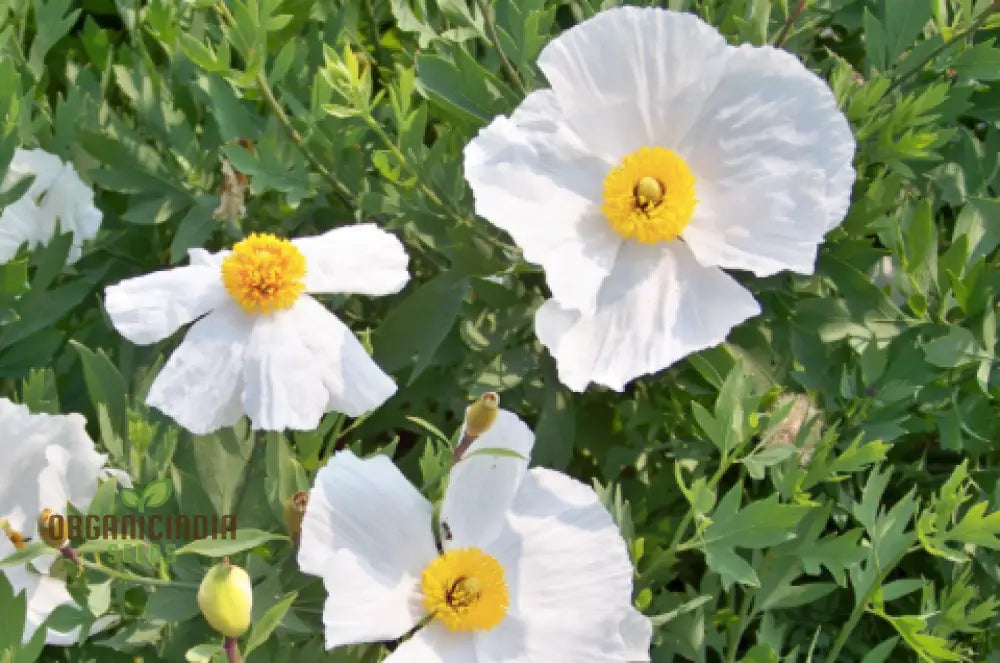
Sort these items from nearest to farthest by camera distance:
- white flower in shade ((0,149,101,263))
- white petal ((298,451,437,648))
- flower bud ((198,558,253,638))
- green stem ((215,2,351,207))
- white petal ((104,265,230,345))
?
flower bud ((198,558,253,638)), white petal ((298,451,437,648)), white petal ((104,265,230,345)), green stem ((215,2,351,207)), white flower in shade ((0,149,101,263))

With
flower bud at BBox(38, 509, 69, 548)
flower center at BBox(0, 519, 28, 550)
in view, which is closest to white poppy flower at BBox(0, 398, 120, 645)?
flower center at BBox(0, 519, 28, 550)

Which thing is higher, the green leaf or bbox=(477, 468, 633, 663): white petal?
the green leaf

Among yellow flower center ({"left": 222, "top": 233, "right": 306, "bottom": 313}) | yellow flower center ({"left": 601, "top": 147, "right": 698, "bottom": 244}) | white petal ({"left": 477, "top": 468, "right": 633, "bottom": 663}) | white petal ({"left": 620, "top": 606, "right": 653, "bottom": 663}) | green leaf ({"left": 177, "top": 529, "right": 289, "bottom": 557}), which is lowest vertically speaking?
white petal ({"left": 620, "top": 606, "right": 653, "bottom": 663})

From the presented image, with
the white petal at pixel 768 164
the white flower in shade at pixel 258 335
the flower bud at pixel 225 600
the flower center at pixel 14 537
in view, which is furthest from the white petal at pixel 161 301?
the white petal at pixel 768 164

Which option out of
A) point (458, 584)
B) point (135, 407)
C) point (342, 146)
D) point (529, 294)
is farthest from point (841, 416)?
point (135, 407)

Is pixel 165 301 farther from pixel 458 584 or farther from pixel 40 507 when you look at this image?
pixel 458 584

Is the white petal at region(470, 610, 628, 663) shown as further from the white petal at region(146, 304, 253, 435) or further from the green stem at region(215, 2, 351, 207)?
the green stem at region(215, 2, 351, 207)

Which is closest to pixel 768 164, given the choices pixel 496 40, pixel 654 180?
pixel 654 180
